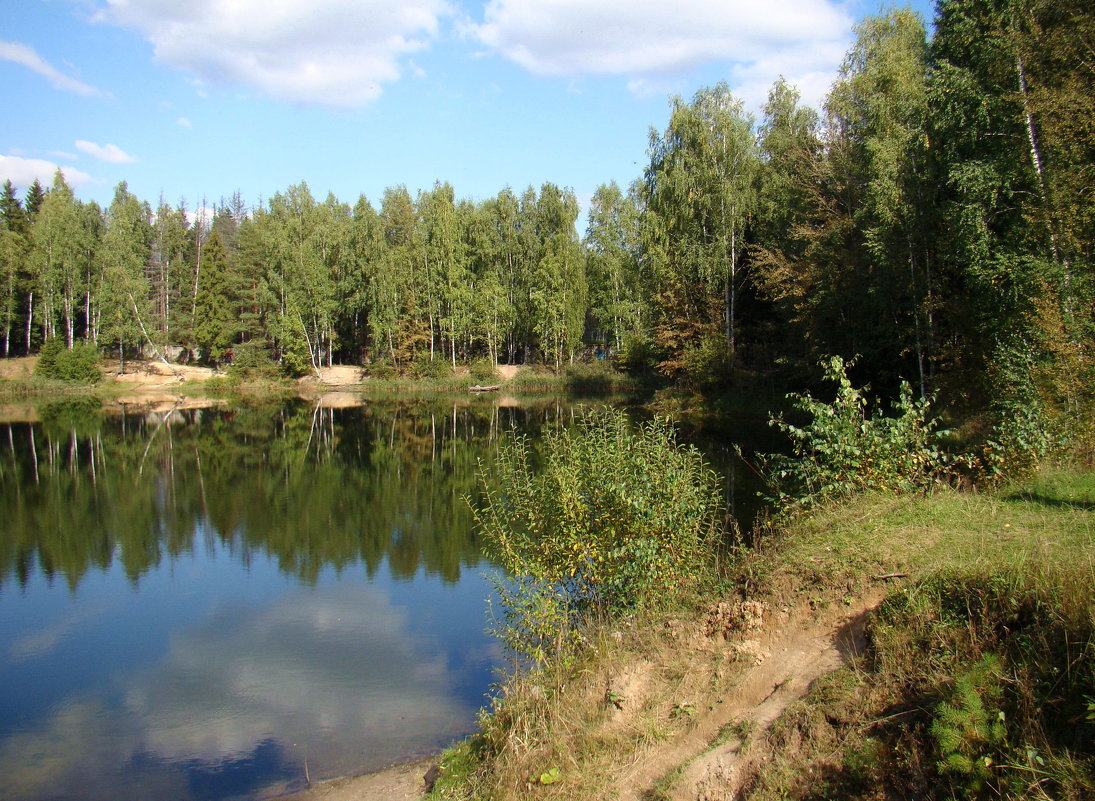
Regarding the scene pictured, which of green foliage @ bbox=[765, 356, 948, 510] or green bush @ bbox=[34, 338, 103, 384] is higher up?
green bush @ bbox=[34, 338, 103, 384]

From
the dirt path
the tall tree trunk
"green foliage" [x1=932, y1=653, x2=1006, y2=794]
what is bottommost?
the dirt path

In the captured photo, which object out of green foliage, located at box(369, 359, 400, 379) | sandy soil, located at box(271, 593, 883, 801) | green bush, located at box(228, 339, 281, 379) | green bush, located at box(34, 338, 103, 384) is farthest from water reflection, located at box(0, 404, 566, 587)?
green foliage, located at box(369, 359, 400, 379)

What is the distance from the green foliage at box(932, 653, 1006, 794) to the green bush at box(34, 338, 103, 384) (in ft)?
202

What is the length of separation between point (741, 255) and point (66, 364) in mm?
46733

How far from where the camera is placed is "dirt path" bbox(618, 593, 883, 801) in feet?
17.9

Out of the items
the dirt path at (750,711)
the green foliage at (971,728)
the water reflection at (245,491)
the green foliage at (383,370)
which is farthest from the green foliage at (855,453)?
the green foliage at (383,370)

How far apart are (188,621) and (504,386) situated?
47194 mm

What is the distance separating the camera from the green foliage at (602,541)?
8781mm

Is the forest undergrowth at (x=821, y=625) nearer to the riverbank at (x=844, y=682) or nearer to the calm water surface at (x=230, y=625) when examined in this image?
the riverbank at (x=844, y=682)

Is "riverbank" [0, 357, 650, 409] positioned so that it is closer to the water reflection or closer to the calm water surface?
the water reflection

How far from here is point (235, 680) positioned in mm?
11125

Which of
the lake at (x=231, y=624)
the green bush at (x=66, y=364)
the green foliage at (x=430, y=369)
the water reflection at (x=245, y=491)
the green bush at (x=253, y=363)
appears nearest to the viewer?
the lake at (x=231, y=624)

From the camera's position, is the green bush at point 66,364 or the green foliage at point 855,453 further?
the green bush at point 66,364

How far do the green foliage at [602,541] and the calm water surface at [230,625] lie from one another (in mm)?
991
